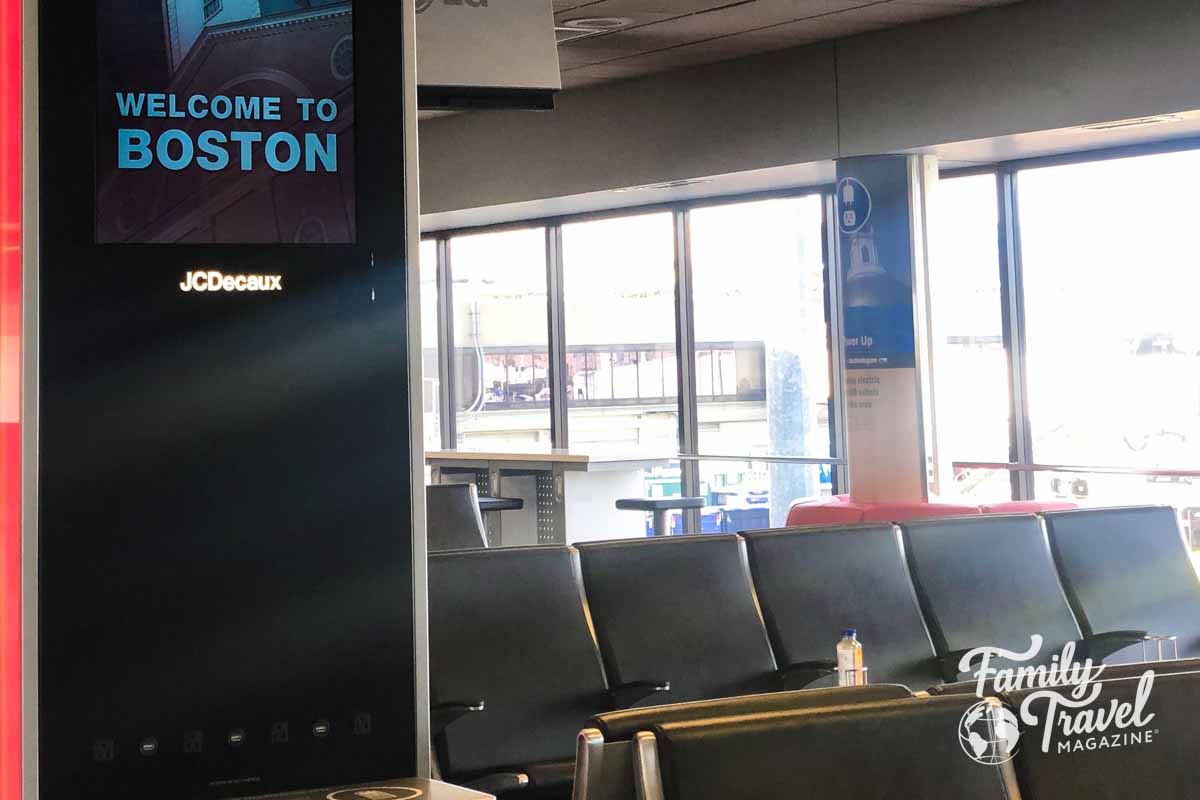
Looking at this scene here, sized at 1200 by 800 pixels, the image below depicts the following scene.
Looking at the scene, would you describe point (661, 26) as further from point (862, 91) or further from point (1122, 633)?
point (1122, 633)

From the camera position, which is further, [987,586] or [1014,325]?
[1014,325]

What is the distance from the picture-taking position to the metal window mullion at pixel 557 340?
934 cm

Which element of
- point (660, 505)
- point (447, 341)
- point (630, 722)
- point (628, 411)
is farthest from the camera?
point (447, 341)

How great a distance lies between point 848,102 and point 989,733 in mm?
5872

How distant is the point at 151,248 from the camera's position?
1.34 meters

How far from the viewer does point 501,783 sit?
2.74 m

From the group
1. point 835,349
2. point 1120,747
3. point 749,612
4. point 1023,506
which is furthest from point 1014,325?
point 1120,747

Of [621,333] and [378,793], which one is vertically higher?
[621,333]

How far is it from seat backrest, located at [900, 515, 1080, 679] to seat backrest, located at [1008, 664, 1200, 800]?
1914 millimetres

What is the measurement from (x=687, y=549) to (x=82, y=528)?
215 centimetres

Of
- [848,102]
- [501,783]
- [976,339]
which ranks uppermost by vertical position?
[848,102]

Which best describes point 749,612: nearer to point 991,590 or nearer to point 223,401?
point 991,590

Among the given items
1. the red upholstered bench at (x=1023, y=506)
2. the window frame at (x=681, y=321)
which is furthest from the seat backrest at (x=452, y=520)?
the window frame at (x=681, y=321)

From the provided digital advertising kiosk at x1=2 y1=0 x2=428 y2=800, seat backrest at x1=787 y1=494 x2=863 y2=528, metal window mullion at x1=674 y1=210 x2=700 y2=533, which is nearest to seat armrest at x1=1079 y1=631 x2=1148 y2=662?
digital advertising kiosk at x1=2 y1=0 x2=428 y2=800
